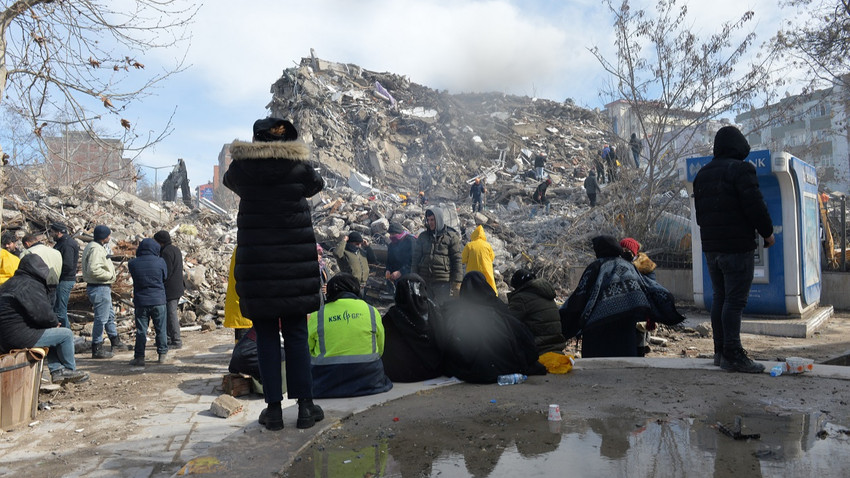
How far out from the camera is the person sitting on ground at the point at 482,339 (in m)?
5.09

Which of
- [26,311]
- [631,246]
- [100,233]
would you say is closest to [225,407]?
[26,311]

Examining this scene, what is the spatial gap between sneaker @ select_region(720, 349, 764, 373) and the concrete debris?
4.03 m

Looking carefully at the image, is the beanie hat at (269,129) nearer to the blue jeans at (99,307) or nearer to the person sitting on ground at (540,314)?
the person sitting on ground at (540,314)

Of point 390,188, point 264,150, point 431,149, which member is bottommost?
point 264,150

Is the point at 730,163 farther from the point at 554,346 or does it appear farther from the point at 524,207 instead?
the point at 524,207

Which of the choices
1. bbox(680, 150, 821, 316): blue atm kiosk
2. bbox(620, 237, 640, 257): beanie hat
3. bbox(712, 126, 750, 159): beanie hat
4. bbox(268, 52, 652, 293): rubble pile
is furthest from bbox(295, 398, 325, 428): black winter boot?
bbox(268, 52, 652, 293): rubble pile

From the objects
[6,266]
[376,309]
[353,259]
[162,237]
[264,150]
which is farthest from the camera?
[353,259]

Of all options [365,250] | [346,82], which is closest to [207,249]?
[365,250]

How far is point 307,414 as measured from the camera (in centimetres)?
387

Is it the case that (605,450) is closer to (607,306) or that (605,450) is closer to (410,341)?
(410,341)

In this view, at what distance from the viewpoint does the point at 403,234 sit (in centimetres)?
1035

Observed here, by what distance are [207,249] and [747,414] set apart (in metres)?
14.8

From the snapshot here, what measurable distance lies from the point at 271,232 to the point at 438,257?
4712 millimetres

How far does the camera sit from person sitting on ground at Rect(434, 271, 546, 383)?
16.7ft
